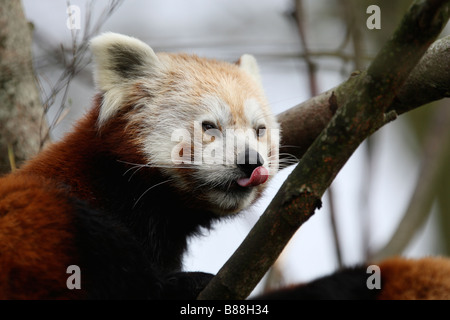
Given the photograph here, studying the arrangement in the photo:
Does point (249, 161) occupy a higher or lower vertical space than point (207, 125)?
lower

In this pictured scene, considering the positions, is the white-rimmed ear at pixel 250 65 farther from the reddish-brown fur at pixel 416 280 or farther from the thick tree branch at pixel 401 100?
the reddish-brown fur at pixel 416 280

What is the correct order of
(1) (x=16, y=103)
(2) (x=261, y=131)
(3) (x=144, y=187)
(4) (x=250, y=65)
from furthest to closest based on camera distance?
(4) (x=250, y=65) < (1) (x=16, y=103) < (2) (x=261, y=131) < (3) (x=144, y=187)

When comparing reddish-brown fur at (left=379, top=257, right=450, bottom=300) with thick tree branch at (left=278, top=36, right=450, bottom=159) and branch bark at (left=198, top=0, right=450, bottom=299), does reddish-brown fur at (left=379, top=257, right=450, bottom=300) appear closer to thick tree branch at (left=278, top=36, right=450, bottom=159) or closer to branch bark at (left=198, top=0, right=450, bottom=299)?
thick tree branch at (left=278, top=36, right=450, bottom=159)

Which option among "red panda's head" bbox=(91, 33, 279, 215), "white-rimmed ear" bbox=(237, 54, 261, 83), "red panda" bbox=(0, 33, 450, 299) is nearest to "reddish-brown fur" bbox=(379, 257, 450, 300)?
"red panda" bbox=(0, 33, 450, 299)

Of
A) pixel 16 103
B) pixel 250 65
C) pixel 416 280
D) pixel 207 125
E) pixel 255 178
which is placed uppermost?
pixel 250 65

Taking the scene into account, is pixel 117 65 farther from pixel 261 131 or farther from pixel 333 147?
pixel 333 147

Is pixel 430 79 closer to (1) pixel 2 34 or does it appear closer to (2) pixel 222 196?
(2) pixel 222 196

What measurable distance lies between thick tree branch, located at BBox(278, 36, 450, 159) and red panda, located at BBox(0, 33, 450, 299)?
10.1 inches

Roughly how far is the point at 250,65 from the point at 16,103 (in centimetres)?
193

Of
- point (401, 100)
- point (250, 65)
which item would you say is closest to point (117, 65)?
point (250, 65)

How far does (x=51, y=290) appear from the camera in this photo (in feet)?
9.97

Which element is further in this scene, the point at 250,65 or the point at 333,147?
the point at 250,65

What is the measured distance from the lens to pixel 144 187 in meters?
3.85

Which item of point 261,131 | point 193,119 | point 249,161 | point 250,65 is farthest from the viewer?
point 250,65
